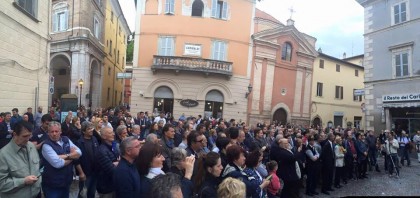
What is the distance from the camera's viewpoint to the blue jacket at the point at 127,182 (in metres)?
3.21

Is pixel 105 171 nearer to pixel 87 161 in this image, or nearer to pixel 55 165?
pixel 55 165

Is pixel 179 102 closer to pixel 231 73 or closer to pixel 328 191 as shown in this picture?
pixel 231 73

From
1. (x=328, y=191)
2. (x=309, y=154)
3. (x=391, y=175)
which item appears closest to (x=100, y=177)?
(x=309, y=154)

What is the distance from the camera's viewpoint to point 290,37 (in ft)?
85.8

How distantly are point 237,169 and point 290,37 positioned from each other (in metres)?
23.6

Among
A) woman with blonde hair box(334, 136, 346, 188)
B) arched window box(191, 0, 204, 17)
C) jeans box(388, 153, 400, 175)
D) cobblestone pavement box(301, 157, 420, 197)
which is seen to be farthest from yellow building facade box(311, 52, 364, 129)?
woman with blonde hair box(334, 136, 346, 188)

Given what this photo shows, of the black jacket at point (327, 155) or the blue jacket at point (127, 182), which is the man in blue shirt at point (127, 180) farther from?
the black jacket at point (327, 155)

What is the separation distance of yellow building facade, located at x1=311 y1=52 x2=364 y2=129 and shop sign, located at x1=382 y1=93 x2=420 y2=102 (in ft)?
27.7

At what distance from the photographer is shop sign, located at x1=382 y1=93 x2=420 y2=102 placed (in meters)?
18.1

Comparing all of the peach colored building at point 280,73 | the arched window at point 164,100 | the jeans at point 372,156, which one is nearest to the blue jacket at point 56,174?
the jeans at point 372,156

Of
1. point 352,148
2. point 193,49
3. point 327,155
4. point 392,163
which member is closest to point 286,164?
point 327,155

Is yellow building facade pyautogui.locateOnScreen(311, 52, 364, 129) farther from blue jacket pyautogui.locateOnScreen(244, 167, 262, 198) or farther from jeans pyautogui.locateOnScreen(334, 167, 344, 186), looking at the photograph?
blue jacket pyautogui.locateOnScreen(244, 167, 262, 198)

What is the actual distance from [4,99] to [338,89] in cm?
2872

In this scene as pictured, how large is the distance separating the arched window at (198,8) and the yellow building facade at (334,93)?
12.0 m
